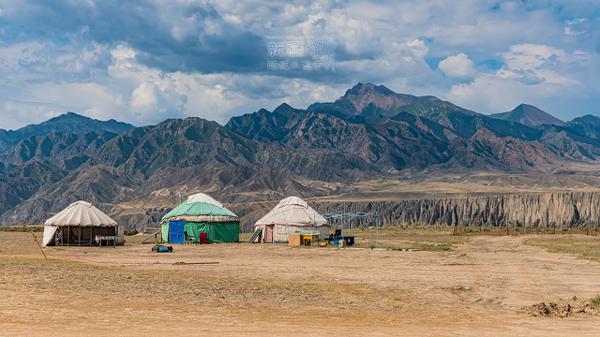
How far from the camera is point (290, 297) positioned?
24.6 metres

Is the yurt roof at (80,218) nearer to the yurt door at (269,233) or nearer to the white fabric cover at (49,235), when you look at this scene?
the white fabric cover at (49,235)

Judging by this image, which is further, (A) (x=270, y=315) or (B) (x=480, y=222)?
(B) (x=480, y=222)

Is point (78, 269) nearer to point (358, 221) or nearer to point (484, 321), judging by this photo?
point (484, 321)

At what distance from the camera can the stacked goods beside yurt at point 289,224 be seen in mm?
65750

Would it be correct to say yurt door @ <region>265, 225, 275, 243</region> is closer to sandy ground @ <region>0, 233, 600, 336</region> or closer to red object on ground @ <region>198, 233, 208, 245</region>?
red object on ground @ <region>198, 233, 208, 245</region>

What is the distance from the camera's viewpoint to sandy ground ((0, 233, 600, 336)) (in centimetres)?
1870

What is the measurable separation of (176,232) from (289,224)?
33.8 feet

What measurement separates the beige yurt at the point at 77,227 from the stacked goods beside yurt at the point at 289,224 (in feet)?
44.0

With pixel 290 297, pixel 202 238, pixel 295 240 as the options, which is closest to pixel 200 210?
pixel 202 238

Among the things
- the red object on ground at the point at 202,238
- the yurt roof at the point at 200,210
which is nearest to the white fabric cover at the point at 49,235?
the yurt roof at the point at 200,210

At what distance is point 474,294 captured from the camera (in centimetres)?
2631

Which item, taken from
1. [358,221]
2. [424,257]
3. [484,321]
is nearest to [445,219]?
[358,221]

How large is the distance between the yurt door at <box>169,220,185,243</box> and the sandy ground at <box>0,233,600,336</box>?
24.8 metres

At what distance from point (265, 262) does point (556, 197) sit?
383ft
